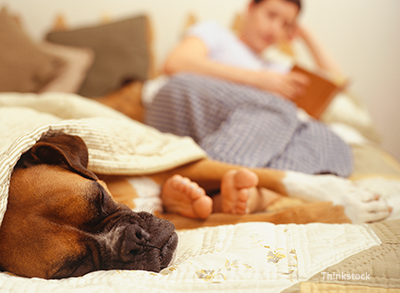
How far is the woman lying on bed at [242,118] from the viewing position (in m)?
1.76

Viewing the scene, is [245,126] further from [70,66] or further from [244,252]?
[70,66]

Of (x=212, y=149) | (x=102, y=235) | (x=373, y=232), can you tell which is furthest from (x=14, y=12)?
(x=373, y=232)

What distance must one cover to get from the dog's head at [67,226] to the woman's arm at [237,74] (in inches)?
61.1

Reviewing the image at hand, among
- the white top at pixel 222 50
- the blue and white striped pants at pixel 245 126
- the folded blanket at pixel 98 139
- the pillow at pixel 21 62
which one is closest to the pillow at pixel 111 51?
the pillow at pixel 21 62

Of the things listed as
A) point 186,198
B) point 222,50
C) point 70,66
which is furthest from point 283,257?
point 70,66

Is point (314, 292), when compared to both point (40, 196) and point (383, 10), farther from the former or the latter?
point (383, 10)

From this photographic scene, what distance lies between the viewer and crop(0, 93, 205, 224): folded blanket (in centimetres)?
110

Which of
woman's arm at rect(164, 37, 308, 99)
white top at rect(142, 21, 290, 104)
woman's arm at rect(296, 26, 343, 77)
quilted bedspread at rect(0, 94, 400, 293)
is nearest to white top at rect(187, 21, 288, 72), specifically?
white top at rect(142, 21, 290, 104)

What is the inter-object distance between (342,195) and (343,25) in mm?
3841

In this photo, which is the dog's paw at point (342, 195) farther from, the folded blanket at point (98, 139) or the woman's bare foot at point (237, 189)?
the folded blanket at point (98, 139)

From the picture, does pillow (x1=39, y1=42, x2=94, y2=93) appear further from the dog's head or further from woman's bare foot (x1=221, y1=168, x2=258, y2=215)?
woman's bare foot (x1=221, y1=168, x2=258, y2=215)

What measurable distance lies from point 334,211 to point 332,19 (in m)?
3.91

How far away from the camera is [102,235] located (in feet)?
3.35

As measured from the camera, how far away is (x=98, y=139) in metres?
1.31
